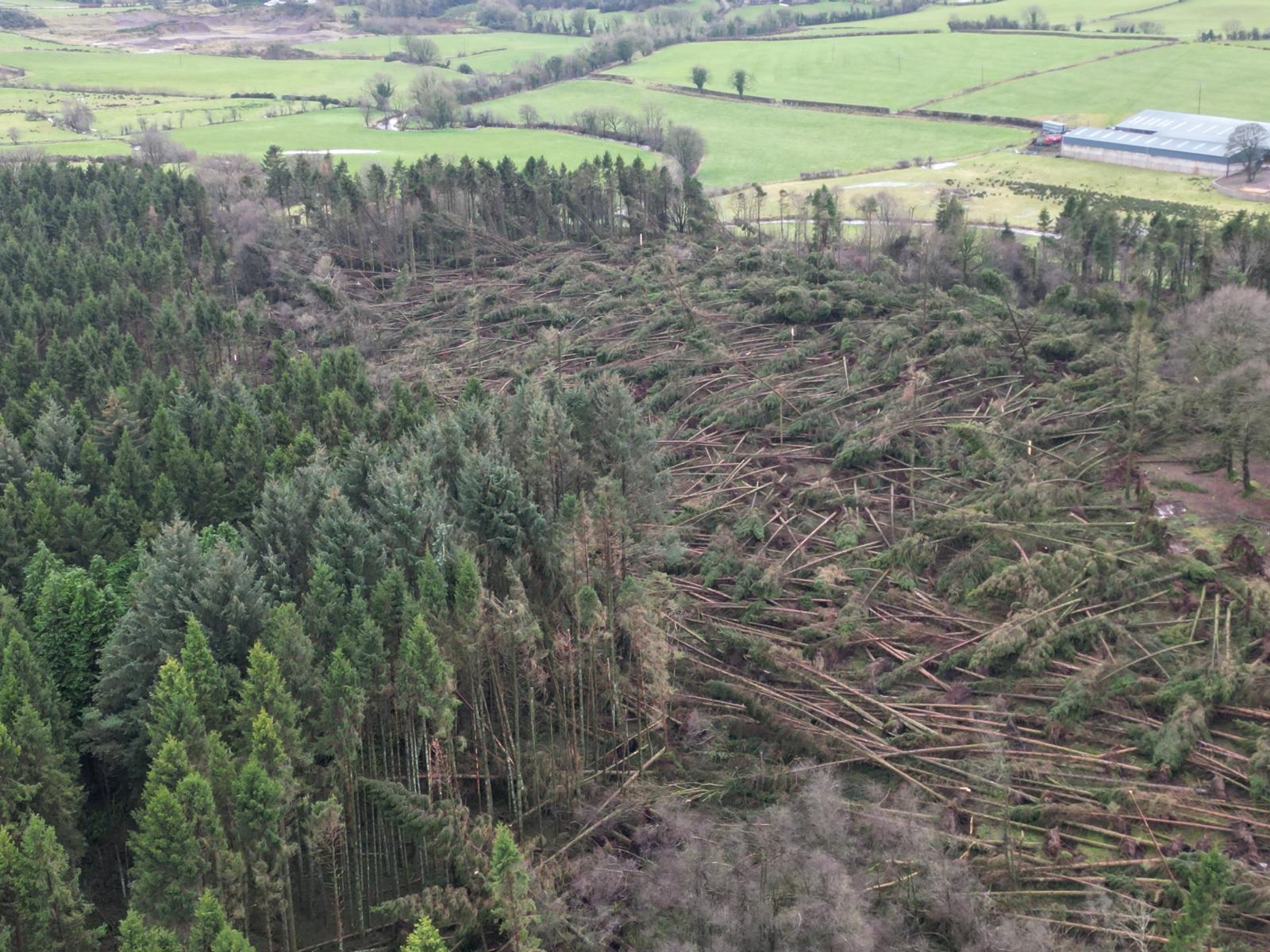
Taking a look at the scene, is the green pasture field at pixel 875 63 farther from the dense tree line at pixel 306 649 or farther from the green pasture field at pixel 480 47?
the dense tree line at pixel 306 649

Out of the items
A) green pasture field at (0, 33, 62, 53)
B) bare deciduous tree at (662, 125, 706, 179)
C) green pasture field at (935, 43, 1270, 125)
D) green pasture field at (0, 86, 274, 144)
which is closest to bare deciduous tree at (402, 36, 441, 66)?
green pasture field at (0, 86, 274, 144)

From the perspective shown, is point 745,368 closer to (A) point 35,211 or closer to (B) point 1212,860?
(B) point 1212,860

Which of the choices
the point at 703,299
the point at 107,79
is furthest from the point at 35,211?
the point at 107,79

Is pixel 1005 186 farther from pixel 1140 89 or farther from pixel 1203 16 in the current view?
pixel 1203 16

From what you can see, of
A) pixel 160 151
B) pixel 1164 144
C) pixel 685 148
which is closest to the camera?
pixel 1164 144

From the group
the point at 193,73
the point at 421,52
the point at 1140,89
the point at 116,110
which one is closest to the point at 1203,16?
the point at 1140,89

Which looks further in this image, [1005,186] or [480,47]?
[480,47]
